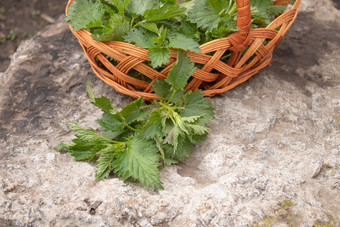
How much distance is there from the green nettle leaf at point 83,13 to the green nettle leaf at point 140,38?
0.15 metres

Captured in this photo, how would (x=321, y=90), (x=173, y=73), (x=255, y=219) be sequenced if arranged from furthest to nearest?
(x=321, y=90), (x=173, y=73), (x=255, y=219)

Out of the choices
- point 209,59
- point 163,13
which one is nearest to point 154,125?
point 209,59

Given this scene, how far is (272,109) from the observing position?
1772mm

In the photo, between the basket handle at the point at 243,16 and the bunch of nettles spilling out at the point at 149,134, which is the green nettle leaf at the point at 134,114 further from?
the basket handle at the point at 243,16

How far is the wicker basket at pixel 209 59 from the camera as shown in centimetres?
156

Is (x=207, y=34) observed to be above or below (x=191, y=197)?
above

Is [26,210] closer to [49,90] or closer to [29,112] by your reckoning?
[29,112]

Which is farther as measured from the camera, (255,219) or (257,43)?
(257,43)

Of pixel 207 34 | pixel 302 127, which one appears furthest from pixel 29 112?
pixel 302 127

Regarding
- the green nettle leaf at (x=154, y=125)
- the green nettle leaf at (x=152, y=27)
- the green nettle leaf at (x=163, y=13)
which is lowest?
the green nettle leaf at (x=154, y=125)

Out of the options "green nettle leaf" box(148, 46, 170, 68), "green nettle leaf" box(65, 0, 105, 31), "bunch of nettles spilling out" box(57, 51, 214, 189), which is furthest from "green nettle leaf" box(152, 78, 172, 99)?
"green nettle leaf" box(65, 0, 105, 31)


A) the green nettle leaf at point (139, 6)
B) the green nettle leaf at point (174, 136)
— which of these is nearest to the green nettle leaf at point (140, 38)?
the green nettle leaf at point (139, 6)

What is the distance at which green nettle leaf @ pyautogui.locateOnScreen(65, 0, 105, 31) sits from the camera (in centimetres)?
165

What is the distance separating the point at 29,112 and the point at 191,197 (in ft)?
2.92
